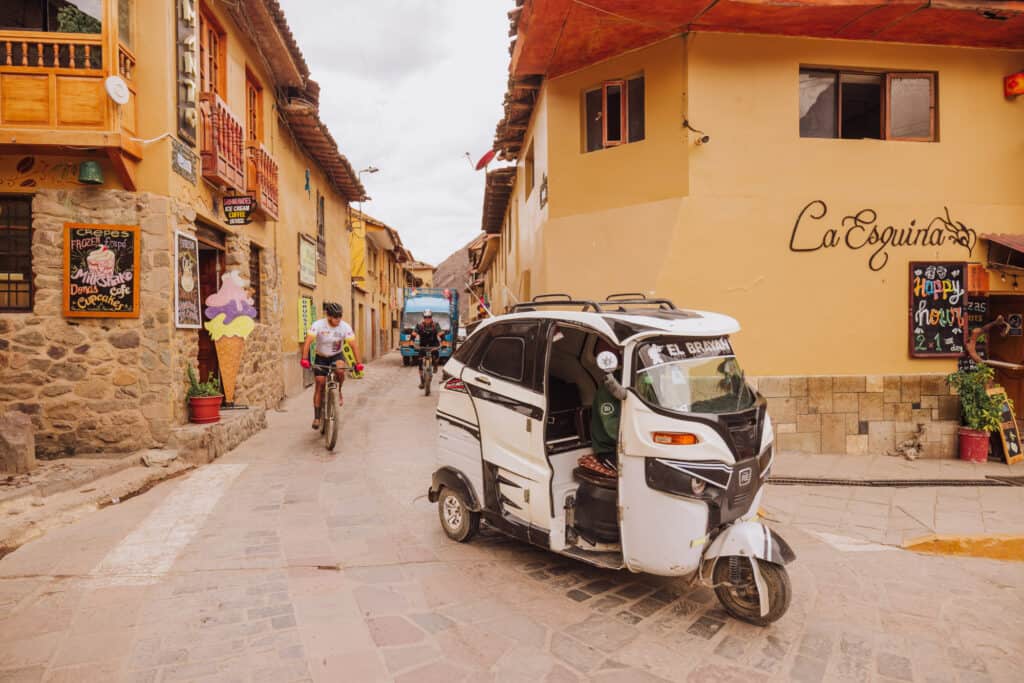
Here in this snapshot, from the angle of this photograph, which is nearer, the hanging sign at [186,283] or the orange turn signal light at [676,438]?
the orange turn signal light at [676,438]

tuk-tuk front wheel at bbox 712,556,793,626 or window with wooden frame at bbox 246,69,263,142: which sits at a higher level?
window with wooden frame at bbox 246,69,263,142

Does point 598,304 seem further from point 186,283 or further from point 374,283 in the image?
point 374,283

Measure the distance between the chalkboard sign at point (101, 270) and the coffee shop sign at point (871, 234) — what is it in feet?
29.4

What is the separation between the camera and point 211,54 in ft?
30.8

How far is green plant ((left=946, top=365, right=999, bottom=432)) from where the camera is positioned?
8.72 meters

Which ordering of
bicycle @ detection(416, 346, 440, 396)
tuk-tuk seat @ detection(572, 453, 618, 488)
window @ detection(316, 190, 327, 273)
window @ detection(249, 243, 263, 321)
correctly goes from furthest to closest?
1. window @ detection(316, 190, 327, 273)
2. bicycle @ detection(416, 346, 440, 396)
3. window @ detection(249, 243, 263, 321)
4. tuk-tuk seat @ detection(572, 453, 618, 488)

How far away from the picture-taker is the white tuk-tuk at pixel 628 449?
11.5 feet

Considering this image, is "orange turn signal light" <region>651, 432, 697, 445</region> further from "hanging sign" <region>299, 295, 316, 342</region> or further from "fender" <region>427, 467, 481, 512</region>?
"hanging sign" <region>299, 295, 316, 342</region>

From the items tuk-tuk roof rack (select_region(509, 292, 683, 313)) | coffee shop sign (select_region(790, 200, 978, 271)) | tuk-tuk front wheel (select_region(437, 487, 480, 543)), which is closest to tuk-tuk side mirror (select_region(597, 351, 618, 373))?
tuk-tuk roof rack (select_region(509, 292, 683, 313))

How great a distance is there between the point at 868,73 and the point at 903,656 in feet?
28.7

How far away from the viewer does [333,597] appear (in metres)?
3.91

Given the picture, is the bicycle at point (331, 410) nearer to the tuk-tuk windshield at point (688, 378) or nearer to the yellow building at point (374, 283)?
the tuk-tuk windshield at point (688, 378)

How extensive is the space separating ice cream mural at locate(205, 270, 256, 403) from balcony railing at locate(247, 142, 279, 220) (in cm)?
181

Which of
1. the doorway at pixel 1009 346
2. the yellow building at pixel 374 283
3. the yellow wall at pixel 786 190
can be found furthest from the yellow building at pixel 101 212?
the yellow building at pixel 374 283
